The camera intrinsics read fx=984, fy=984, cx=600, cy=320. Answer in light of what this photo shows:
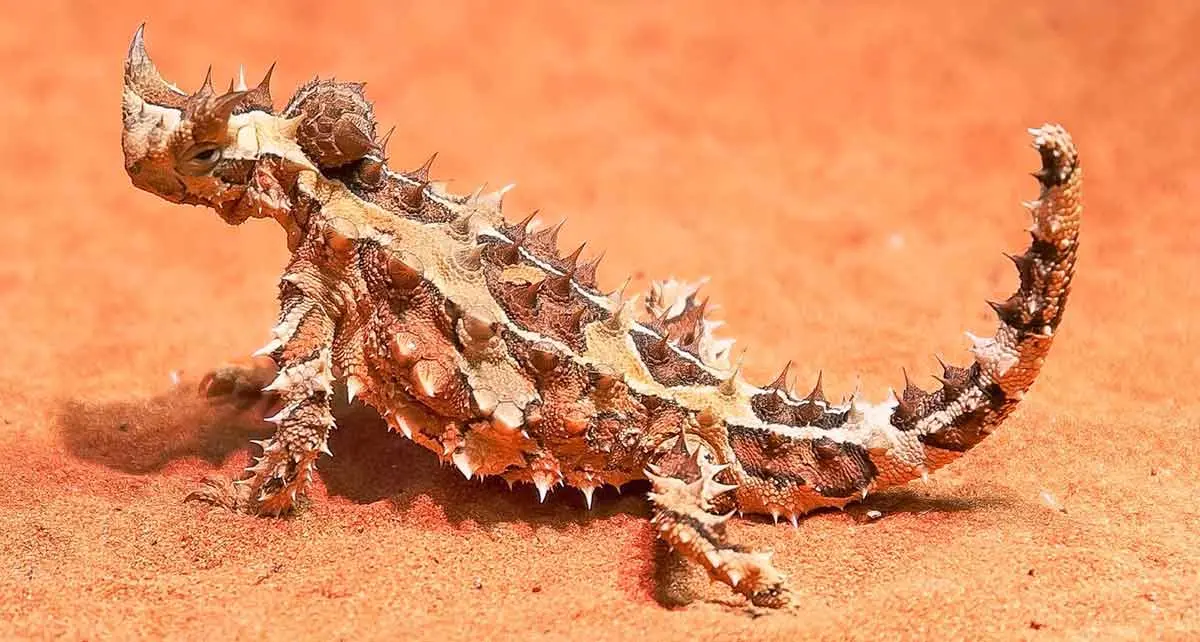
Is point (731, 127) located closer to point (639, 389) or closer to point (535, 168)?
point (535, 168)

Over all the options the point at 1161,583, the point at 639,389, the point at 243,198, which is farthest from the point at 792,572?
the point at 243,198

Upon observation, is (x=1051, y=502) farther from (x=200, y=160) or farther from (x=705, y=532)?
(x=200, y=160)

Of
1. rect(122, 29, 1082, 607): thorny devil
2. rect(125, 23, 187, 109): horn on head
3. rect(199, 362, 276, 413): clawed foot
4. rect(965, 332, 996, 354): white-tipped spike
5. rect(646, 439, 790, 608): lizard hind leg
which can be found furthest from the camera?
rect(199, 362, 276, 413): clawed foot

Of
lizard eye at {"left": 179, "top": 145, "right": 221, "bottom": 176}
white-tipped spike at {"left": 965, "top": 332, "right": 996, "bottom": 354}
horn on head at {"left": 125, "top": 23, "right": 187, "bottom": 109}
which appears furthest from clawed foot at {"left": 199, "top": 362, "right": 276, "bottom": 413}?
white-tipped spike at {"left": 965, "top": 332, "right": 996, "bottom": 354}

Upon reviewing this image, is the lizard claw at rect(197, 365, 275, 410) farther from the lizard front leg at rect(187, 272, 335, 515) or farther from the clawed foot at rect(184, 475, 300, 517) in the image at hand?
the lizard front leg at rect(187, 272, 335, 515)

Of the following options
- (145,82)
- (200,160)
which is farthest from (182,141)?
(145,82)

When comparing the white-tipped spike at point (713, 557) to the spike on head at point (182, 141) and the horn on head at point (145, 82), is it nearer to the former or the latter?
the spike on head at point (182, 141)
